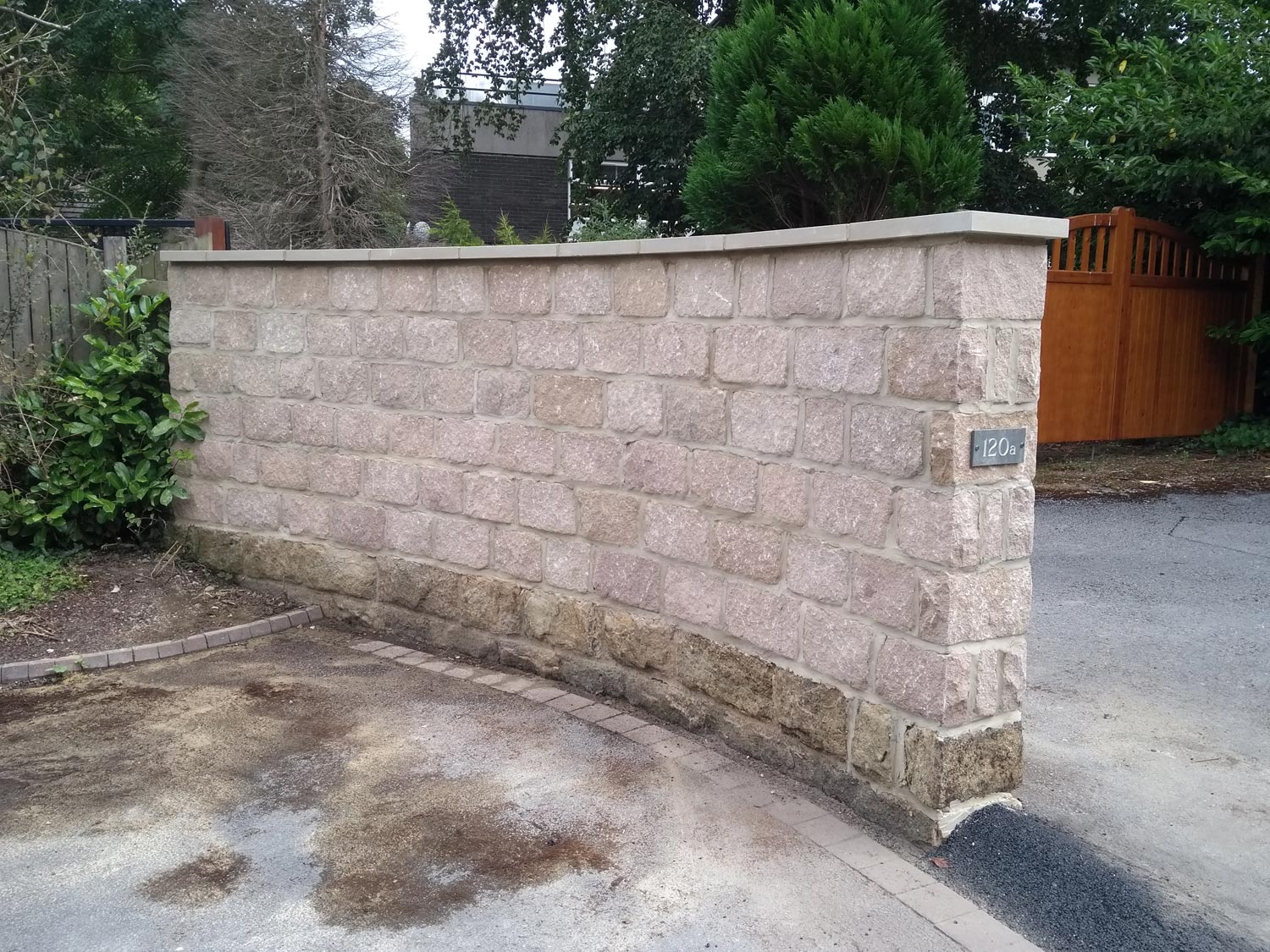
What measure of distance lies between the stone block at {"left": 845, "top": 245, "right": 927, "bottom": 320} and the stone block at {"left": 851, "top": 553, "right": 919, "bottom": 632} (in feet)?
2.63

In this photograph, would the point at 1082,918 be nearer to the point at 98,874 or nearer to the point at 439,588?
the point at 98,874

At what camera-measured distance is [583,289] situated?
497cm

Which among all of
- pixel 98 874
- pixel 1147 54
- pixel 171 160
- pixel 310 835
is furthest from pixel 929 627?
pixel 171 160

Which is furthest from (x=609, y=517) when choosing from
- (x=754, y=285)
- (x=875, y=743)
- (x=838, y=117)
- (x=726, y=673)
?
(x=838, y=117)

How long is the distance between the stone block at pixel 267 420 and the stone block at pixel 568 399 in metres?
1.79

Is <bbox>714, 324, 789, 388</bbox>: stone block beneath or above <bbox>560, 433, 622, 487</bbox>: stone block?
above

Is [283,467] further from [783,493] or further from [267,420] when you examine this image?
[783,493]

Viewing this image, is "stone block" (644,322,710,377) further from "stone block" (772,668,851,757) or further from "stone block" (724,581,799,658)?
"stone block" (772,668,851,757)

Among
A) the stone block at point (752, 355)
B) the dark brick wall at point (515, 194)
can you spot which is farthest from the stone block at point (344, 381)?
the dark brick wall at point (515, 194)

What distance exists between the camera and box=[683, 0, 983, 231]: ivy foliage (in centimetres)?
971

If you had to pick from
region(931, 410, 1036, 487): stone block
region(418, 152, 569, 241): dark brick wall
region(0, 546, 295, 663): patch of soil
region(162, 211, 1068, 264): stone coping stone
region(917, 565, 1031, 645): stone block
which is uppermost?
region(418, 152, 569, 241): dark brick wall

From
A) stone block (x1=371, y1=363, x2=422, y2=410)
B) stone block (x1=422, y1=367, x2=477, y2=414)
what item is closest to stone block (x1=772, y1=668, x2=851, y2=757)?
stone block (x1=422, y1=367, x2=477, y2=414)

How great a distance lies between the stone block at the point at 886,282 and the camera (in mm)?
3627

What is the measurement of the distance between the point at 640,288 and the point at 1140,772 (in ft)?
8.57
